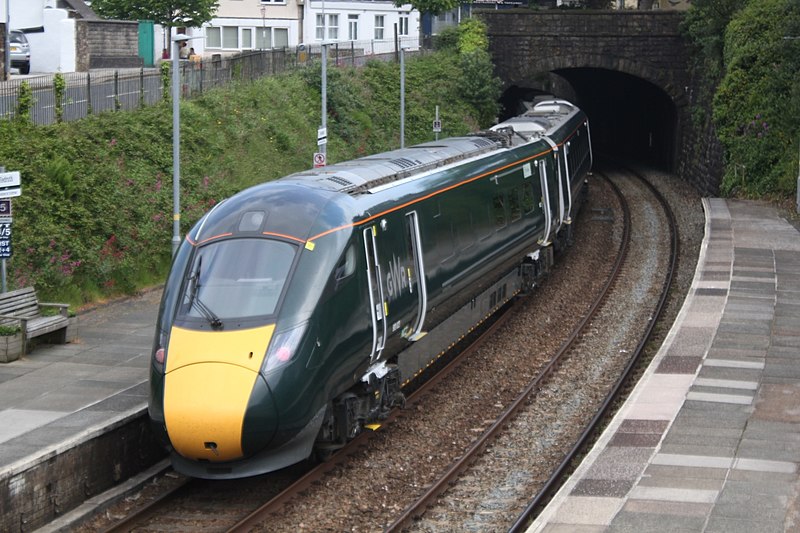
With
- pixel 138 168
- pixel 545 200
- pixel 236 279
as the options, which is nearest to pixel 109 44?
pixel 138 168

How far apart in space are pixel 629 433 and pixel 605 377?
468 centimetres

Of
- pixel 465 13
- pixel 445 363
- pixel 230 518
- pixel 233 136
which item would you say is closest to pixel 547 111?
pixel 233 136

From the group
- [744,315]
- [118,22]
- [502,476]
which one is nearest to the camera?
[502,476]

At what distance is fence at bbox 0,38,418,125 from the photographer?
25842 millimetres

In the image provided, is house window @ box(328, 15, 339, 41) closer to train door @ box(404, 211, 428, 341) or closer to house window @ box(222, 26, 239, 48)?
house window @ box(222, 26, 239, 48)

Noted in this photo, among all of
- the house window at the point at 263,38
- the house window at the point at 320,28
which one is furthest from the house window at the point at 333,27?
the house window at the point at 263,38

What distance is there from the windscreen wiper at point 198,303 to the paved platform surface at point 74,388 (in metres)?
1.79

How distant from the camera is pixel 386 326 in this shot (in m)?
14.7

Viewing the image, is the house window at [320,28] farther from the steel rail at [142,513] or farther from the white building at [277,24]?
the steel rail at [142,513]

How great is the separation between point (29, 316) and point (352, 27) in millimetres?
49549

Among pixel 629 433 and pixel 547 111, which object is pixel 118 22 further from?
pixel 629 433

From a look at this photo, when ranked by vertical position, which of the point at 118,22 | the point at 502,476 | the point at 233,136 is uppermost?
the point at 118,22

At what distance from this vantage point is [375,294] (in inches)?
566

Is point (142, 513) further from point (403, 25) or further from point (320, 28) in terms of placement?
point (403, 25)
